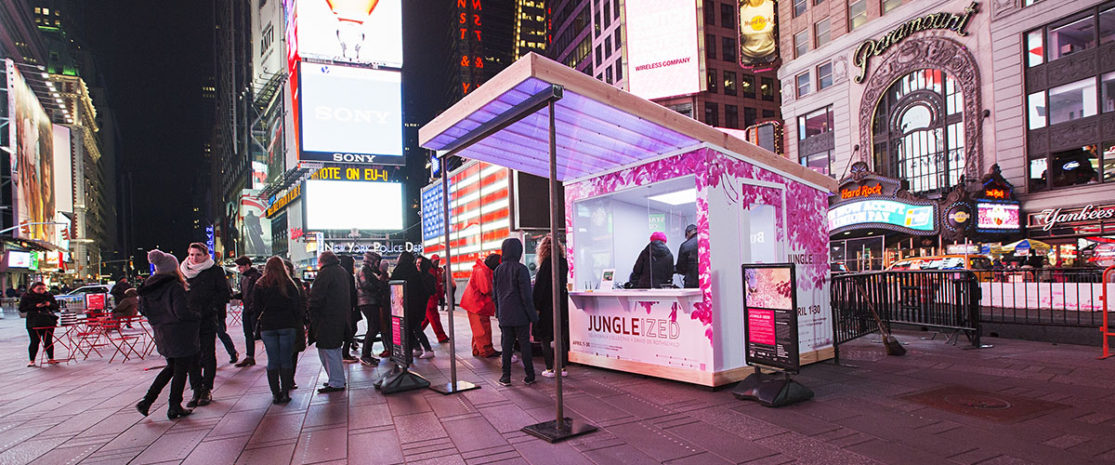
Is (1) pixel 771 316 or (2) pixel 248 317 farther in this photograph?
(2) pixel 248 317

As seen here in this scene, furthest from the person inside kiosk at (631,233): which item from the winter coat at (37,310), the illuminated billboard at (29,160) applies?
the illuminated billboard at (29,160)

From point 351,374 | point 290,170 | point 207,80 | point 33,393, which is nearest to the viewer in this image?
point 33,393

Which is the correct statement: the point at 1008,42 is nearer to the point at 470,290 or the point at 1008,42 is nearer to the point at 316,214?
the point at 470,290

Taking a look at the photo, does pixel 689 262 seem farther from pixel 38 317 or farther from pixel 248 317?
pixel 38 317

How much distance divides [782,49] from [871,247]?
54.3 feet

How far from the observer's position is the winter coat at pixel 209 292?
21.6 ft

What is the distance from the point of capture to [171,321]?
18.9ft

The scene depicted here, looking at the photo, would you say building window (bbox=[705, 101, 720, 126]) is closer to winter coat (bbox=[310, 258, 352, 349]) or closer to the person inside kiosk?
the person inside kiosk

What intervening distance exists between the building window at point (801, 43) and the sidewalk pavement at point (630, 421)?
104ft

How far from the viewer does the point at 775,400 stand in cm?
545

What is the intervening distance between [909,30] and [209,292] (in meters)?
32.1

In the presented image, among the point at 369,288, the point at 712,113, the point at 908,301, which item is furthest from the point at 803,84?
the point at 369,288

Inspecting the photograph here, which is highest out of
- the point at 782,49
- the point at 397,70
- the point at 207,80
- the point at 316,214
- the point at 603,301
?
the point at 207,80

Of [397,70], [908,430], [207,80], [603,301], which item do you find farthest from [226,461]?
[207,80]
